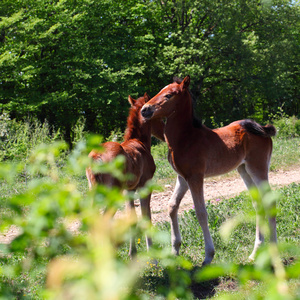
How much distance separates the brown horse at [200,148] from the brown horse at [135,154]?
1.68 feet

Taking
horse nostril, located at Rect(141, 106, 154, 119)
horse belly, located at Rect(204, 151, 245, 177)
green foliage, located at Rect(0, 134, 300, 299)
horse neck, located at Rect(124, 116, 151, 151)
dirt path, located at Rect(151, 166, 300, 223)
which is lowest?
dirt path, located at Rect(151, 166, 300, 223)

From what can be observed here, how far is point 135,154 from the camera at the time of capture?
5.09 meters

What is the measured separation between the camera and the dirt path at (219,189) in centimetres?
836

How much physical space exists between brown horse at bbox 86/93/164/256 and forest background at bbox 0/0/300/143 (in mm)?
14338

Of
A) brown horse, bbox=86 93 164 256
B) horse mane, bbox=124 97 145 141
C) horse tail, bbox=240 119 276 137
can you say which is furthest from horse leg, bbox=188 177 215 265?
horse mane, bbox=124 97 145 141

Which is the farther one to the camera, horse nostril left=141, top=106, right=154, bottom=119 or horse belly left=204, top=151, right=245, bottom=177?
horse belly left=204, top=151, right=245, bottom=177

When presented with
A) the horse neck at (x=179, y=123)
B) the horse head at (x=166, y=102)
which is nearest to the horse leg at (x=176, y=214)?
the horse neck at (x=179, y=123)

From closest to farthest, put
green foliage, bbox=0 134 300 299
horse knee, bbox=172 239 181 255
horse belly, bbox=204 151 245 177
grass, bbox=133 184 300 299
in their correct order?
green foliage, bbox=0 134 300 299
grass, bbox=133 184 300 299
horse belly, bbox=204 151 245 177
horse knee, bbox=172 239 181 255

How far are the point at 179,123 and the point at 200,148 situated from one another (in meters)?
0.42

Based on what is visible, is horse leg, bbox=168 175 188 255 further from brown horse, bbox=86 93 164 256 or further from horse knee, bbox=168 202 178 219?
brown horse, bbox=86 93 164 256

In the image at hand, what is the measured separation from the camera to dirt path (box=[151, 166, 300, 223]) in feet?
27.4

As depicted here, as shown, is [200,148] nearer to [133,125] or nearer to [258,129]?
[258,129]

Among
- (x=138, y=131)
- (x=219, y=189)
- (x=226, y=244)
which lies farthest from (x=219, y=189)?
(x=138, y=131)

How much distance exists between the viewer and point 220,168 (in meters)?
4.64
